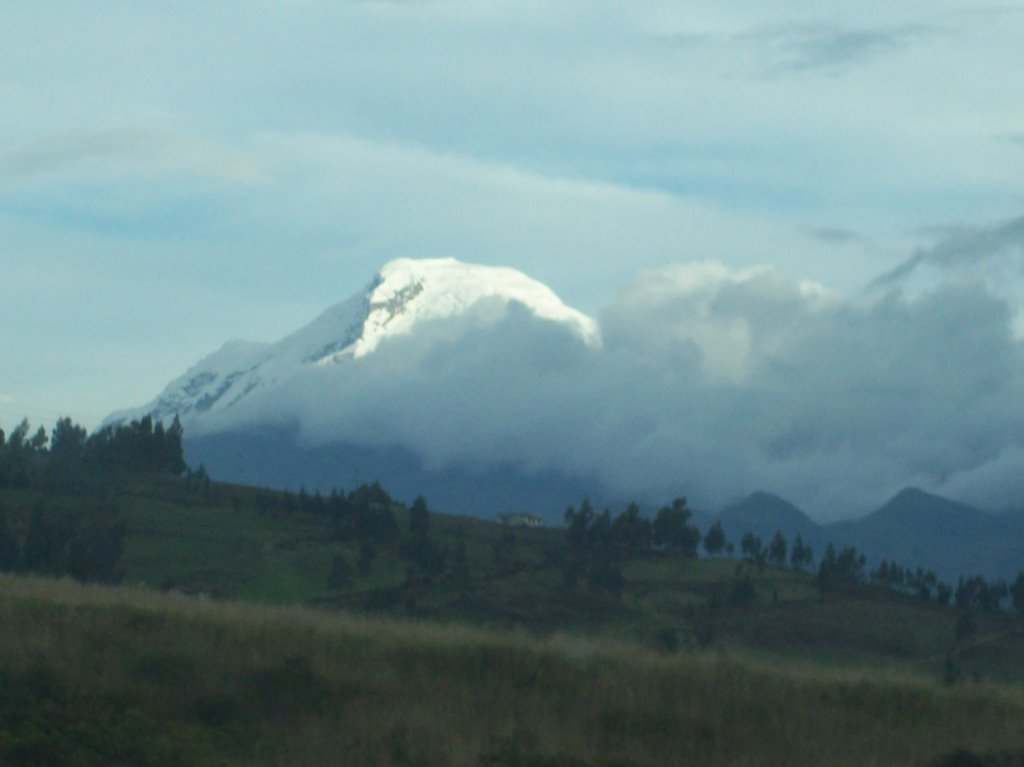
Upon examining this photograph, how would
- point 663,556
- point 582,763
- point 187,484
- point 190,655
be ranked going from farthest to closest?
point 187,484
point 663,556
point 190,655
point 582,763

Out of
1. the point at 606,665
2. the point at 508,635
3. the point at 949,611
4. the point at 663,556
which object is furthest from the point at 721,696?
the point at 663,556

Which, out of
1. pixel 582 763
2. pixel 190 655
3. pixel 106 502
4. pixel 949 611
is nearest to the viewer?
pixel 582 763

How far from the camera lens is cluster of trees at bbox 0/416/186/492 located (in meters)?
91.0

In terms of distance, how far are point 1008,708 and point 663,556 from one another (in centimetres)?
7656

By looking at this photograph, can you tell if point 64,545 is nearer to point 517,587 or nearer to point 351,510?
point 517,587

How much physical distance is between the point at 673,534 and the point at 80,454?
45250mm

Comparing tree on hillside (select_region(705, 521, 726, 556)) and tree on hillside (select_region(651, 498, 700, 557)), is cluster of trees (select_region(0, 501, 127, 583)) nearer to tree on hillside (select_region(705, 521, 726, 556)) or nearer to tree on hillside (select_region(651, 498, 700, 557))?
tree on hillside (select_region(651, 498, 700, 557))

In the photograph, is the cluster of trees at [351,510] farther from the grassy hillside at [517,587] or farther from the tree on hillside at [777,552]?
the tree on hillside at [777,552]

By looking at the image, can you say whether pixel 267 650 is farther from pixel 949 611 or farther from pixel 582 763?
pixel 949 611


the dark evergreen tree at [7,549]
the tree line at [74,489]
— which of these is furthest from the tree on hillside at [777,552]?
the dark evergreen tree at [7,549]

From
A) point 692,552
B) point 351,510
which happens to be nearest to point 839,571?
point 692,552

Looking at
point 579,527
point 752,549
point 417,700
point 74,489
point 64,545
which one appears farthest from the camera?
point 579,527

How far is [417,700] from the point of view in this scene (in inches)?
701

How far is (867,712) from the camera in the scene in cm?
1869
